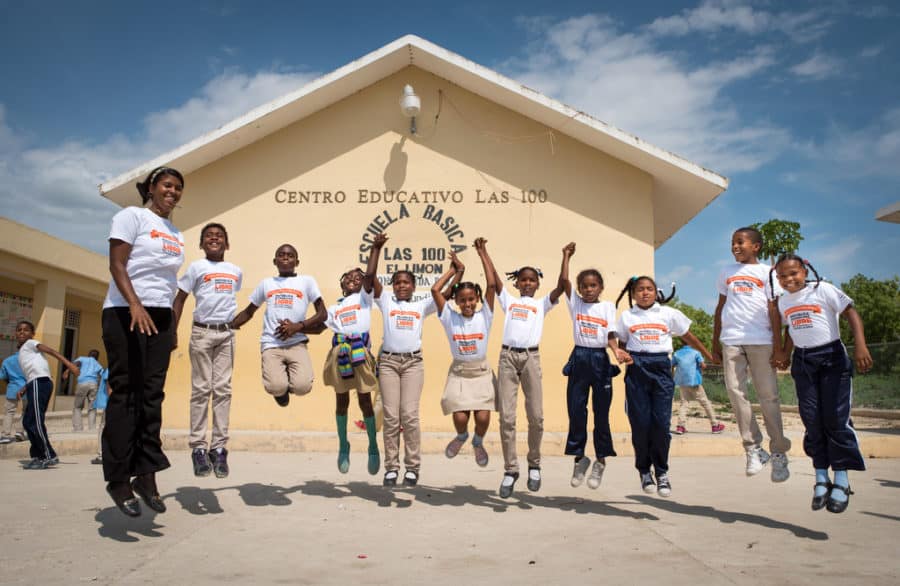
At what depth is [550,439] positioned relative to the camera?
8.88m

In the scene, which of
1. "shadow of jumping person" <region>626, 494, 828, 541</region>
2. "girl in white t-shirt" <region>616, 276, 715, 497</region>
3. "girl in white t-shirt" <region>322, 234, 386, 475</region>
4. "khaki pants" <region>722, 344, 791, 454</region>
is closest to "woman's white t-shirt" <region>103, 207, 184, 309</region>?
"girl in white t-shirt" <region>322, 234, 386, 475</region>

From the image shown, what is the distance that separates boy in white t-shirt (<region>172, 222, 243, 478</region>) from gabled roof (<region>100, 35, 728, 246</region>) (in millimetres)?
5053

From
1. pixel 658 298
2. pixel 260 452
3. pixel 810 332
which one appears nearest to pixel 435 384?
pixel 260 452

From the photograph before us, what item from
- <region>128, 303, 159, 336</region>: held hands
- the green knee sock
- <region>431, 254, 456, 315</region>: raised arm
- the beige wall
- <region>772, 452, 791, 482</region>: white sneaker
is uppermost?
the beige wall

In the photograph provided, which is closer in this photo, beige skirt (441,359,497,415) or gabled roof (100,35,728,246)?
beige skirt (441,359,497,415)

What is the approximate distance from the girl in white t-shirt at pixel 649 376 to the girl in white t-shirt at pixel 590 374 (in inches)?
7.3

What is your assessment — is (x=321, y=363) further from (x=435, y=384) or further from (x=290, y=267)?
(x=290, y=267)

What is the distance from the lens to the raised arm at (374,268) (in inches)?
215

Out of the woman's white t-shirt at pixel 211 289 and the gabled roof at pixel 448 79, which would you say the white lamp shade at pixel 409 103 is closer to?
the gabled roof at pixel 448 79

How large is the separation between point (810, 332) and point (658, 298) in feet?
4.10

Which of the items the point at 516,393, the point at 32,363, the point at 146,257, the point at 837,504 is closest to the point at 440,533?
the point at 516,393

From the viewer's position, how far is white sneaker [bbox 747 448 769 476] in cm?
520

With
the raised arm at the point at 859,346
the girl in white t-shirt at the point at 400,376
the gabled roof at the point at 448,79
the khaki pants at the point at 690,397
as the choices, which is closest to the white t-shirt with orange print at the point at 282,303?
the girl in white t-shirt at the point at 400,376

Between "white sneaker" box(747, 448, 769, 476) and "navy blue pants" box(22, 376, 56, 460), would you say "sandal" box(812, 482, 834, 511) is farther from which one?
"navy blue pants" box(22, 376, 56, 460)
